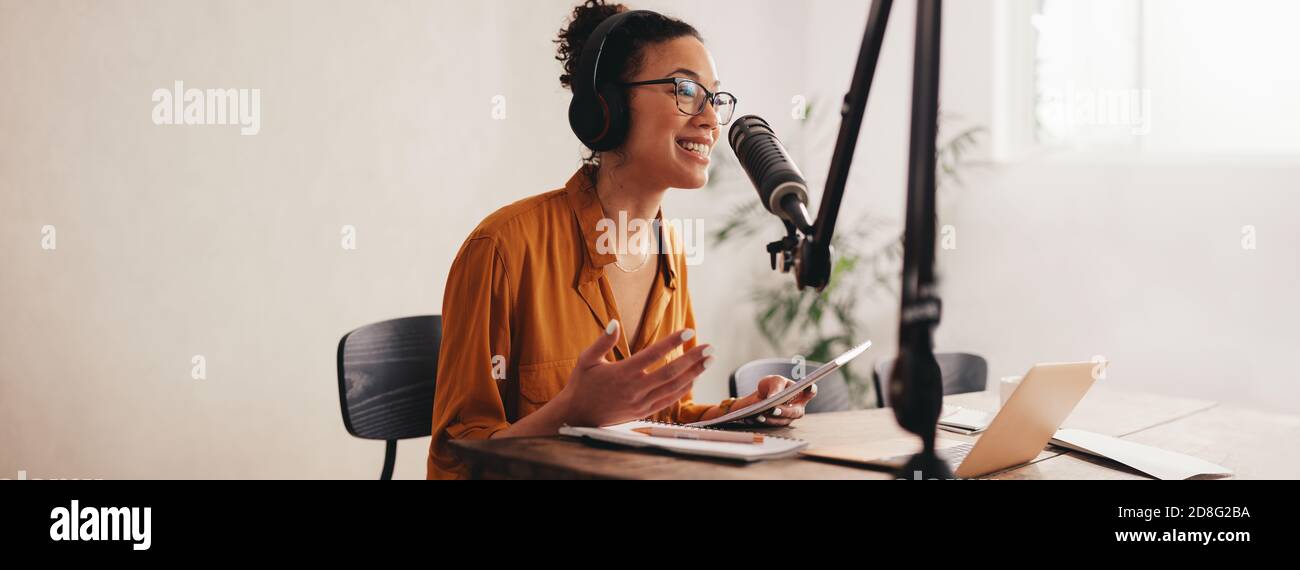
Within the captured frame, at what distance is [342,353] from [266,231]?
1209 mm

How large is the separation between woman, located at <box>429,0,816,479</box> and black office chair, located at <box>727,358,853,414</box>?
0.39 meters

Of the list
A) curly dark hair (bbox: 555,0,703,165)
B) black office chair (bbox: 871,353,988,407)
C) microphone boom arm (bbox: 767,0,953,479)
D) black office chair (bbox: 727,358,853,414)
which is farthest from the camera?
black office chair (bbox: 871,353,988,407)

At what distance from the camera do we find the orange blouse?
1.43 metres

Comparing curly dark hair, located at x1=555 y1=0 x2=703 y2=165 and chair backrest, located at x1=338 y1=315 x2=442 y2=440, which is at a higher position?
curly dark hair, located at x1=555 y1=0 x2=703 y2=165

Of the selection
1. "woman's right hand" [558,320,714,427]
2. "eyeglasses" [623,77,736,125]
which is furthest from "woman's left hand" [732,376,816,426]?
"eyeglasses" [623,77,736,125]

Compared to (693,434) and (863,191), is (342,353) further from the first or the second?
(863,191)

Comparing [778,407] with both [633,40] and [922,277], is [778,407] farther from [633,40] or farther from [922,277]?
[922,277]

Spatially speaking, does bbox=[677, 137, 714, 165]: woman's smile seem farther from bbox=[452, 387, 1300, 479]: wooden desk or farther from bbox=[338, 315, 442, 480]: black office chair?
bbox=[338, 315, 442, 480]: black office chair

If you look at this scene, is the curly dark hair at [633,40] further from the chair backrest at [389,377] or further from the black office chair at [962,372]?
the black office chair at [962,372]

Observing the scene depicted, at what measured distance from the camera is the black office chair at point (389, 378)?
2086 mm

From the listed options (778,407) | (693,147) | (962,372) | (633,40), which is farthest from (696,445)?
(962,372)

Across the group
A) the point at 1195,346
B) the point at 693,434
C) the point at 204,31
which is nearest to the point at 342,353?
the point at 693,434

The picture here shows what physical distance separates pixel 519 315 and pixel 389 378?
791mm
